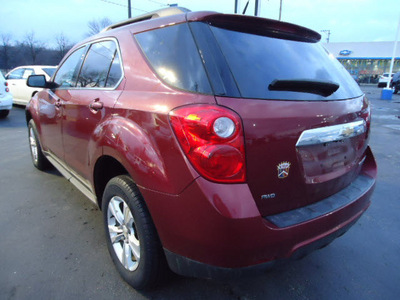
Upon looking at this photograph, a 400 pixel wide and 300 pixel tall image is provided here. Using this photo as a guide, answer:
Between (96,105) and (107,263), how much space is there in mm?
1231

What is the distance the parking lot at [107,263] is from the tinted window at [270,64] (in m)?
0.97

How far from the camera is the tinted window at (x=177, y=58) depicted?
5.20ft

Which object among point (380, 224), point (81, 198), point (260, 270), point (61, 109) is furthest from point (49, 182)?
point (380, 224)

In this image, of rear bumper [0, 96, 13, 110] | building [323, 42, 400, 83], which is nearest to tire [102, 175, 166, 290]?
rear bumper [0, 96, 13, 110]

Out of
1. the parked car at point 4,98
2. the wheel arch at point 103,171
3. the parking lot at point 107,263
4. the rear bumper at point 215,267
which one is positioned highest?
the wheel arch at point 103,171

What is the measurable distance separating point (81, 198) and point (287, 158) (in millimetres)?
2676

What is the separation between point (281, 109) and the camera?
1.56 meters

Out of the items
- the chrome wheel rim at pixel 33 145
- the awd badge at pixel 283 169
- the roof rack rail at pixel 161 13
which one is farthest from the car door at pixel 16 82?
the awd badge at pixel 283 169

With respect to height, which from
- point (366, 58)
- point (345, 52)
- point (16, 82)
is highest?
point (345, 52)

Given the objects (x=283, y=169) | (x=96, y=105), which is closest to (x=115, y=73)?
(x=96, y=105)

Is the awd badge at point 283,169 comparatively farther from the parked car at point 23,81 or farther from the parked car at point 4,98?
the parked car at point 23,81

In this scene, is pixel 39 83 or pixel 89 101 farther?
pixel 39 83

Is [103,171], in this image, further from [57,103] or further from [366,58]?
[366,58]

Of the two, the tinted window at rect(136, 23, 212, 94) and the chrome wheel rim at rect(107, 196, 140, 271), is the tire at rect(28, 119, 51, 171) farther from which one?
the tinted window at rect(136, 23, 212, 94)
